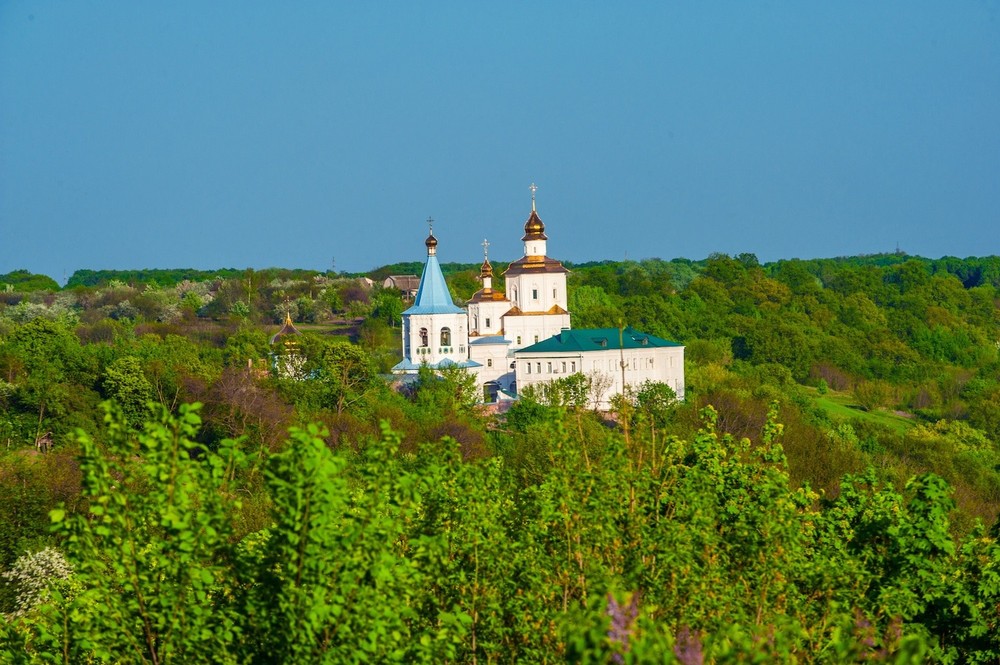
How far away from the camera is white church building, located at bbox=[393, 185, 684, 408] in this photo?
146 ft

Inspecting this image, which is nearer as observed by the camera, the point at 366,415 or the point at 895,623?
the point at 895,623

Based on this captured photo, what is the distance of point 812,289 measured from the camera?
89.8m

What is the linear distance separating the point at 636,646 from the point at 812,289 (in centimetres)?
8482

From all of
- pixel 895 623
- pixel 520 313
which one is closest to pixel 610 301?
pixel 520 313

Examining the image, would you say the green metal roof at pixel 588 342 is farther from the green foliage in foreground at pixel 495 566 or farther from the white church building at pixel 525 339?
the green foliage in foreground at pixel 495 566

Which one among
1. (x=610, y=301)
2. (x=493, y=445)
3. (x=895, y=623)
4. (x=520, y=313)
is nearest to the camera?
(x=895, y=623)

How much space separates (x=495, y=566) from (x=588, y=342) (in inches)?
1358

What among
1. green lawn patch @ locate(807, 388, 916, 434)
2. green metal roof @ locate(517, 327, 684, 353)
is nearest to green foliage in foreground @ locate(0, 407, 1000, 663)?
green metal roof @ locate(517, 327, 684, 353)

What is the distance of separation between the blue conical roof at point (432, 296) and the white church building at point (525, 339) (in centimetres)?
3

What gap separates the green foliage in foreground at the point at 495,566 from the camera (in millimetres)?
8727

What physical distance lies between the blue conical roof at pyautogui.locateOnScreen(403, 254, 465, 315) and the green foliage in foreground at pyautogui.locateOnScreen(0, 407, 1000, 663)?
1257 inches

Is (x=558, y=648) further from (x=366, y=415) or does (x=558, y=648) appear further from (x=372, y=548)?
(x=366, y=415)

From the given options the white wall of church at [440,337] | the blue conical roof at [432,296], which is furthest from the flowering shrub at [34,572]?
the blue conical roof at [432,296]

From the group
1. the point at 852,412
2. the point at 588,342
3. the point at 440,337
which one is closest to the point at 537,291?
the point at 588,342
